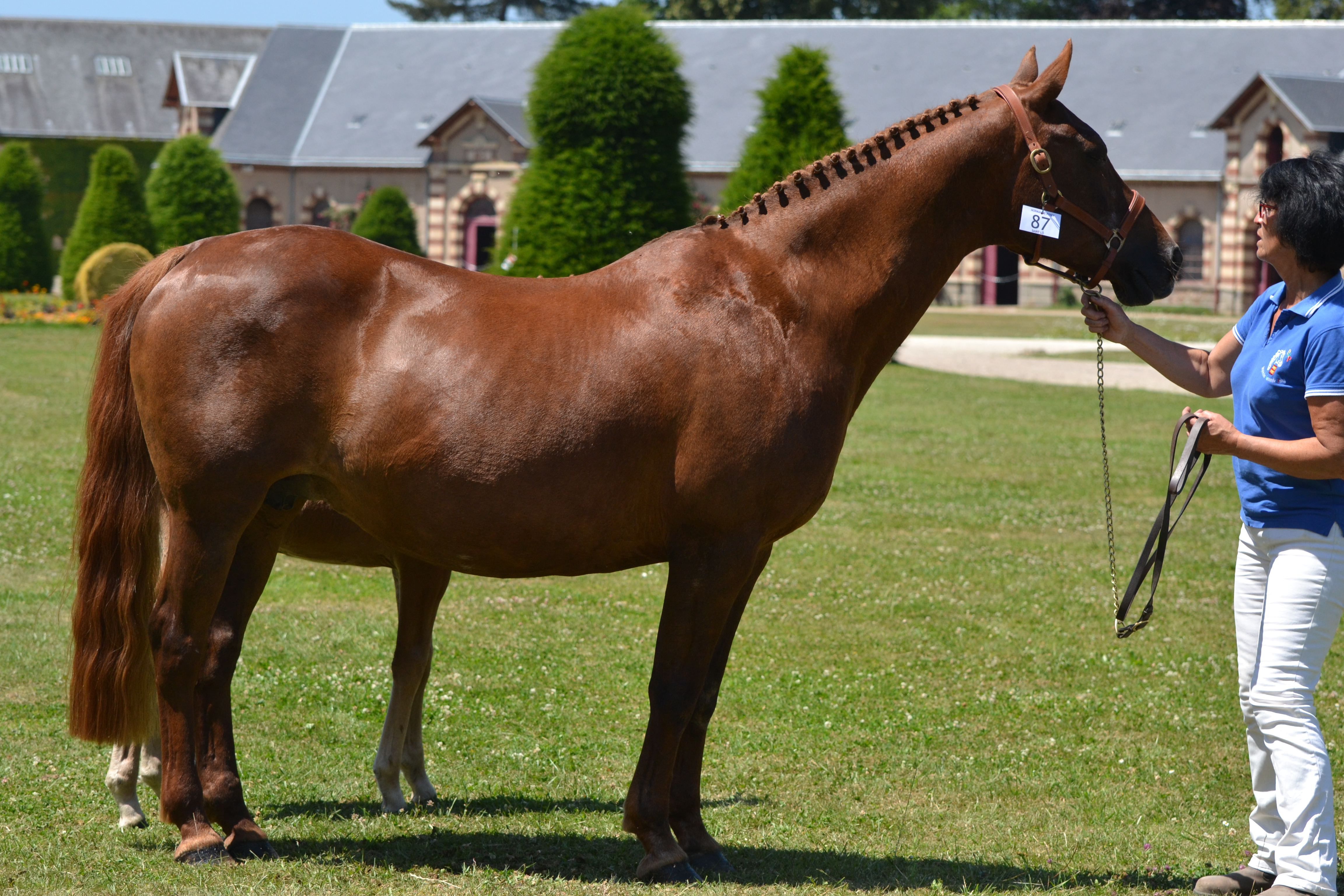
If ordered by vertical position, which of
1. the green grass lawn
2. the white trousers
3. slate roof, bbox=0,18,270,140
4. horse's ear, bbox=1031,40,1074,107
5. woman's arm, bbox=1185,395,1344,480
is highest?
slate roof, bbox=0,18,270,140

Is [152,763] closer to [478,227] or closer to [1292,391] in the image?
[1292,391]

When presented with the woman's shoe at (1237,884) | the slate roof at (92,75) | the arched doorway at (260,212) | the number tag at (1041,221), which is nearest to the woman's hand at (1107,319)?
the number tag at (1041,221)

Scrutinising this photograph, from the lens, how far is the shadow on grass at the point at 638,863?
459 centimetres

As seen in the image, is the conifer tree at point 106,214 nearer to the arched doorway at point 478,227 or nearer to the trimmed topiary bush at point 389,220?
the trimmed topiary bush at point 389,220

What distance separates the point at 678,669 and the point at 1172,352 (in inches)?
86.3

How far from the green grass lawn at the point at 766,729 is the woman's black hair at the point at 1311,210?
7.57 feet

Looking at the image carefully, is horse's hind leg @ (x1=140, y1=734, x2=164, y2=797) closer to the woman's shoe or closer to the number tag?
the number tag

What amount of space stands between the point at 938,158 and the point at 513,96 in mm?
47691

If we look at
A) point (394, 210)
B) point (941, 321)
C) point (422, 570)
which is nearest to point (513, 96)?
point (394, 210)

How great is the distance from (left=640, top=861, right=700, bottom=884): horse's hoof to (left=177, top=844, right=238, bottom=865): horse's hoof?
1447mm

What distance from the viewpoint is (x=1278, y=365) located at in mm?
4254

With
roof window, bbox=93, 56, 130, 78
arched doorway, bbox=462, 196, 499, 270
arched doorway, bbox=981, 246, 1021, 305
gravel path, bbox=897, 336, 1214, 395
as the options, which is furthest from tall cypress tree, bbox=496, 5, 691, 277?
roof window, bbox=93, 56, 130, 78

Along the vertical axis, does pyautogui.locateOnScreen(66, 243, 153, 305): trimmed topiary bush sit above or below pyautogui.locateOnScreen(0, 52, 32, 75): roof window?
below

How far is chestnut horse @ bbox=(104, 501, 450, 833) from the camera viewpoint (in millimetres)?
4926
